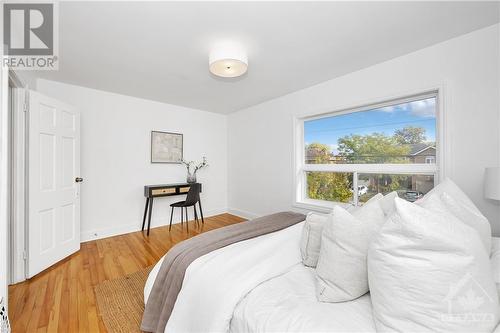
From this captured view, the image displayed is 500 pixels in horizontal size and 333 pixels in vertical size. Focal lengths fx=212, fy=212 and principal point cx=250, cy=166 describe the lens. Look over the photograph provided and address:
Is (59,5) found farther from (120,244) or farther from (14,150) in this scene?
(120,244)

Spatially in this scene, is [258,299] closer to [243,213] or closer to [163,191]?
[163,191]

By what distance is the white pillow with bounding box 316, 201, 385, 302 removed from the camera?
96 cm

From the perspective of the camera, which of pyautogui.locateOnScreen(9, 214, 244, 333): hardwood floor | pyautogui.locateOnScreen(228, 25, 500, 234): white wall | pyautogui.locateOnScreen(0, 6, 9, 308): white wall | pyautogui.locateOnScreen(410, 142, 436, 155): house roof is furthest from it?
pyautogui.locateOnScreen(410, 142, 436, 155): house roof

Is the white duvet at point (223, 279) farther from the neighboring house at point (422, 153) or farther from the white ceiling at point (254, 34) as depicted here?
the neighboring house at point (422, 153)

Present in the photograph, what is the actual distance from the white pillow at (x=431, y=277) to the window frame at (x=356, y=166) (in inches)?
56.7

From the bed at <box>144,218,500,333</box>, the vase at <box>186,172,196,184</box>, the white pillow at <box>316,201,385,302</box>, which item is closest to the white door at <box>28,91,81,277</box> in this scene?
the vase at <box>186,172,196,184</box>

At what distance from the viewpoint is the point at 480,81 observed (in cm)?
186

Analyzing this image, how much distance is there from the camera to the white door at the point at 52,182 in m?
2.18

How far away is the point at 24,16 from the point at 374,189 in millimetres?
3802

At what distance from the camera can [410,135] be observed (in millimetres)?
2418

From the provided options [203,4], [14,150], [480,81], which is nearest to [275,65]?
[203,4]

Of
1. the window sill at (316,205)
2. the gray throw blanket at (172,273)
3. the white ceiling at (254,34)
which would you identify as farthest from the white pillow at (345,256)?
the window sill at (316,205)

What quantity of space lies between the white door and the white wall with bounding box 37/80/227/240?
43cm

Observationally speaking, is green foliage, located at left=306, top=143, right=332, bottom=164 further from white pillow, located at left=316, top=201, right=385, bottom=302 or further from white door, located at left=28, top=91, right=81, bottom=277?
Answer: white door, located at left=28, top=91, right=81, bottom=277
